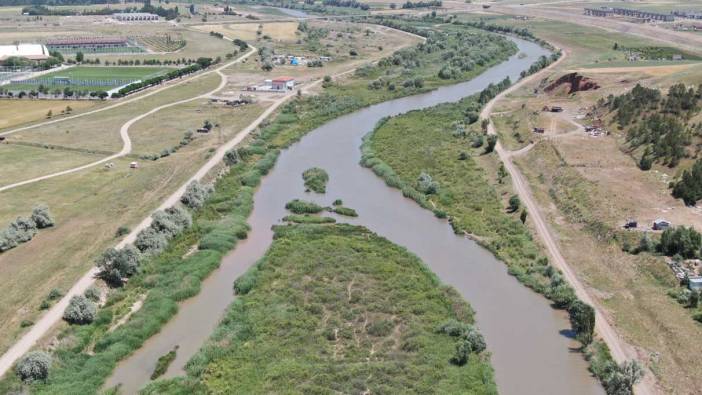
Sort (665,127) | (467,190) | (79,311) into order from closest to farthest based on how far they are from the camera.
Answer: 1. (79,311)
2. (467,190)
3. (665,127)

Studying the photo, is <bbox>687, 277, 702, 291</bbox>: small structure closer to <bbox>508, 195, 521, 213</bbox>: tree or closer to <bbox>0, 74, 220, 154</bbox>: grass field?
<bbox>508, 195, 521, 213</bbox>: tree

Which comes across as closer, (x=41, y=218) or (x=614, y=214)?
(x=41, y=218)

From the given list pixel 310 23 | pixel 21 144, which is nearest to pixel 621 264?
pixel 21 144

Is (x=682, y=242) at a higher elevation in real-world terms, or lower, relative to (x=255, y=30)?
lower

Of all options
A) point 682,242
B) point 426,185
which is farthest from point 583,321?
point 426,185

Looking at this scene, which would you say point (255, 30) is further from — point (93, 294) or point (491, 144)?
point (93, 294)

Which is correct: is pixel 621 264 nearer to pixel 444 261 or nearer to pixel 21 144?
pixel 444 261
